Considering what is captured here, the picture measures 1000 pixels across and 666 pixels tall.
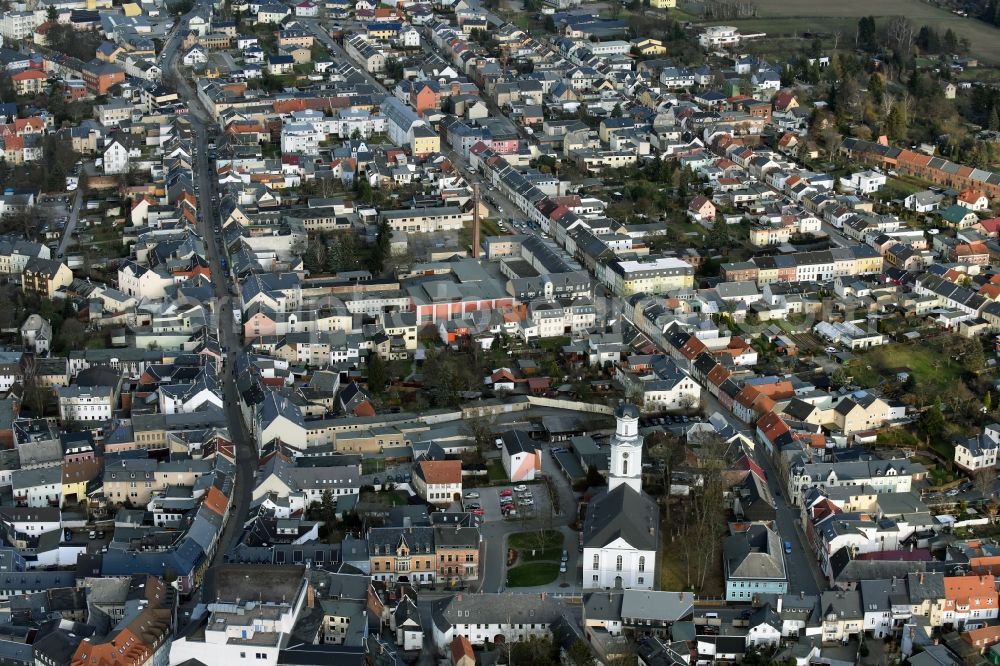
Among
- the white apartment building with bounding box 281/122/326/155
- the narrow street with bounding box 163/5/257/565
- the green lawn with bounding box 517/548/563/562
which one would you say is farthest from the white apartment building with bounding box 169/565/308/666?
the white apartment building with bounding box 281/122/326/155

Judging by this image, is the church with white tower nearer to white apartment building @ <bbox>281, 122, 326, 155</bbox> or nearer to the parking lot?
the parking lot

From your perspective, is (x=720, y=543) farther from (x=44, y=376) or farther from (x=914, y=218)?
(x=914, y=218)

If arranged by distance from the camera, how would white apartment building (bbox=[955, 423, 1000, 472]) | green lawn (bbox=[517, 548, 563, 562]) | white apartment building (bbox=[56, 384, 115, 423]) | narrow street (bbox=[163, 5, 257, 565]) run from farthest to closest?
white apartment building (bbox=[56, 384, 115, 423])
white apartment building (bbox=[955, 423, 1000, 472])
narrow street (bbox=[163, 5, 257, 565])
green lawn (bbox=[517, 548, 563, 562])

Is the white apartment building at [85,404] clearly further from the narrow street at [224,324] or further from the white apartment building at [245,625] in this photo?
the white apartment building at [245,625]

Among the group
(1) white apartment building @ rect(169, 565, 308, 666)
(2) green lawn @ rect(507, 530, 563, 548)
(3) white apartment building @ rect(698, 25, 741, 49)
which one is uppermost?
(1) white apartment building @ rect(169, 565, 308, 666)

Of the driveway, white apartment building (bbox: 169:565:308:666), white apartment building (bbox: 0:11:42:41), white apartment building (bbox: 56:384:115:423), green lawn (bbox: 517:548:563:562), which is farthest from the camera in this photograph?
white apartment building (bbox: 0:11:42:41)

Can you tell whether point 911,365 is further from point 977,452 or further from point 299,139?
point 299,139

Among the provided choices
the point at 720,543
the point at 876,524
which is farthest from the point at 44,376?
the point at 876,524

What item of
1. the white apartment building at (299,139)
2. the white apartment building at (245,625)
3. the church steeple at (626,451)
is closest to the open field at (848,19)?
the white apartment building at (299,139)
